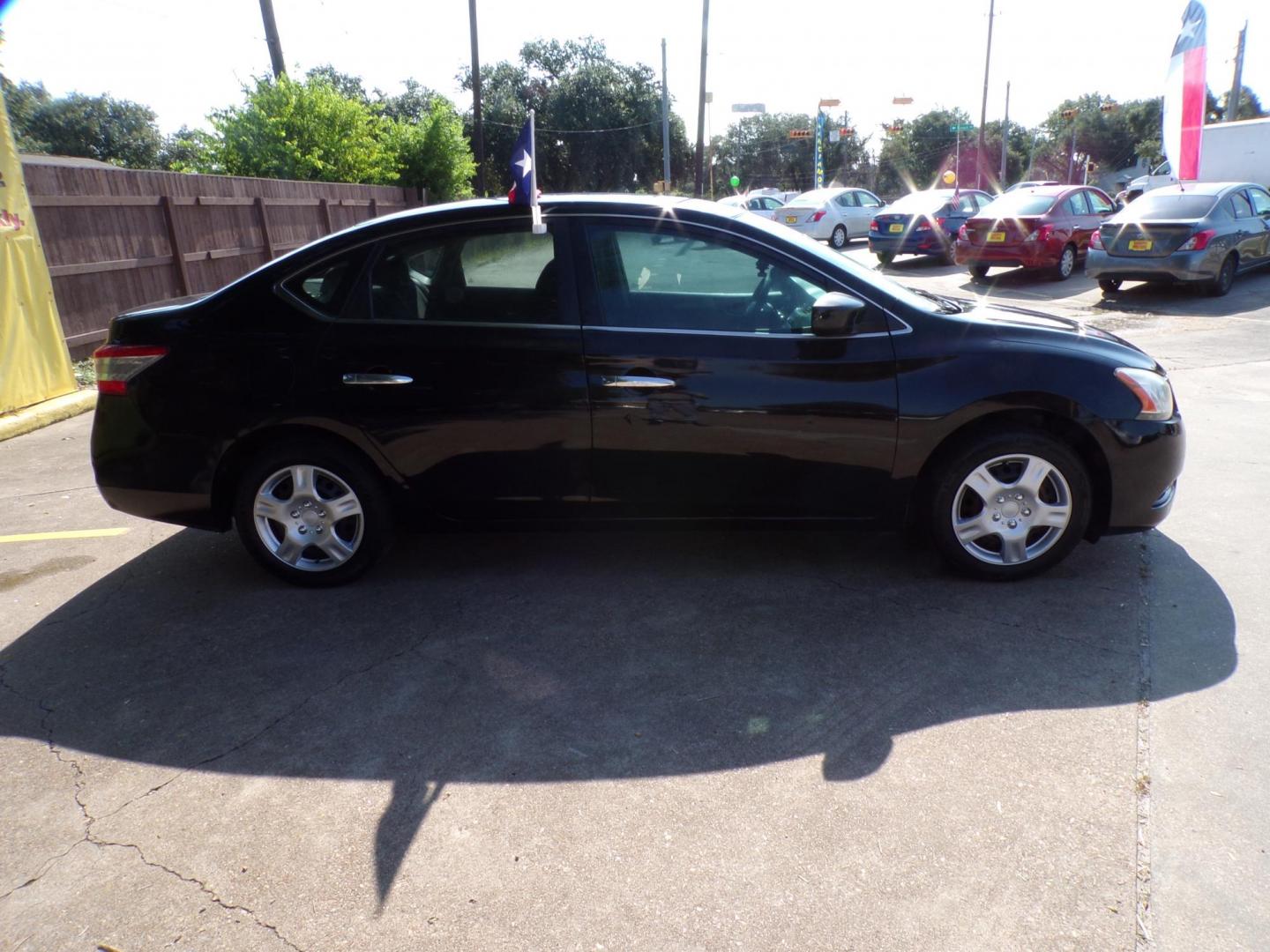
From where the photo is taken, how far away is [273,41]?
18.4m

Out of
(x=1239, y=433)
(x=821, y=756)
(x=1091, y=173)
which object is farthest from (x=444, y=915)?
(x=1091, y=173)

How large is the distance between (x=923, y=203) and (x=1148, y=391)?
17038 millimetres

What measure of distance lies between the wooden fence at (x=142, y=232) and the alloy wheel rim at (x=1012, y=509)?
8.38m

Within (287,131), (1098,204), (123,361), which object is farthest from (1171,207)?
(287,131)

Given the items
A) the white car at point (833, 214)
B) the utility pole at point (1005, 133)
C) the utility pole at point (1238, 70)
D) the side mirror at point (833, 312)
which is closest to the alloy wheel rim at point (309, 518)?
the side mirror at point (833, 312)

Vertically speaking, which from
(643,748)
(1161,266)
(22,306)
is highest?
(22,306)

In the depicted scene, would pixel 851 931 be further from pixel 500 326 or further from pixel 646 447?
pixel 500 326

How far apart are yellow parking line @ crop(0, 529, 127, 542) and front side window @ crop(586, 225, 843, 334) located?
3.19 m

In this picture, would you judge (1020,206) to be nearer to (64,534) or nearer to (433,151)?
(433,151)

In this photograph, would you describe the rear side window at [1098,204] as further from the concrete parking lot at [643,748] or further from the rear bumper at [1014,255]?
the concrete parking lot at [643,748]

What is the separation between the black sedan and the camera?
3980 millimetres

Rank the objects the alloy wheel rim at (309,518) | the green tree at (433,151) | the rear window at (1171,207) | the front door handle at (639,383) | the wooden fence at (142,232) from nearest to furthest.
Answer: the front door handle at (639,383)
the alloy wheel rim at (309,518)
the wooden fence at (142,232)
the rear window at (1171,207)
the green tree at (433,151)

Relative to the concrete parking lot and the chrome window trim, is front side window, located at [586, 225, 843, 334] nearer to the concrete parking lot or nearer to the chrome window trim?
the chrome window trim

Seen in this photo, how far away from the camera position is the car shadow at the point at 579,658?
10.0 feet
